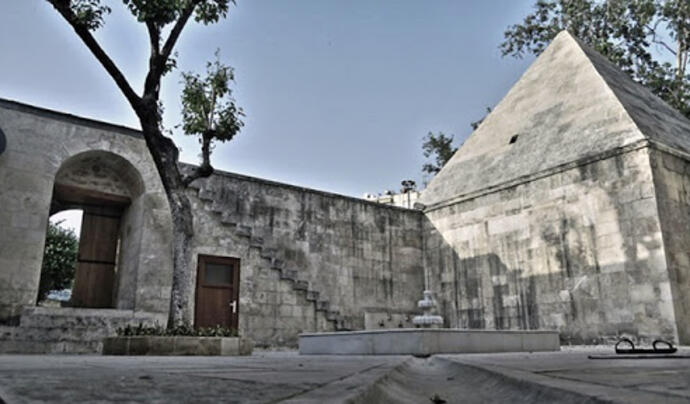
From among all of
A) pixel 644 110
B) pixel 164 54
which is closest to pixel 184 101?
pixel 164 54

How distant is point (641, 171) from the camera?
10789 mm

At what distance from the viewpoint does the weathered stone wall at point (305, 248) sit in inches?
466

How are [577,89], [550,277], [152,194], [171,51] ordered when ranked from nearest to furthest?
[171,51] < [152,194] < [550,277] < [577,89]

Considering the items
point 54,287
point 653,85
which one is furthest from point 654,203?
point 54,287

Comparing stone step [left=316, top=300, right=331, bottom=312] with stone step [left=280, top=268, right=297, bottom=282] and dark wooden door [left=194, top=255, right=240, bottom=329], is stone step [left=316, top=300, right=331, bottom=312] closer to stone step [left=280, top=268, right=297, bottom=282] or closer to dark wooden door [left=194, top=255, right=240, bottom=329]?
stone step [left=280, top=268, right=297, bottom=282]

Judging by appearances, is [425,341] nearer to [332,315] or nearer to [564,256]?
[332,315]

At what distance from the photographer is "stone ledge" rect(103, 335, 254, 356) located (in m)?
6.59

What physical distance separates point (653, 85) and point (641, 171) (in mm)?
14765

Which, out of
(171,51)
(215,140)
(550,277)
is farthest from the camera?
(550,277)

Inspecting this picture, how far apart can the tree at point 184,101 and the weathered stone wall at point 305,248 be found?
321 centimetres

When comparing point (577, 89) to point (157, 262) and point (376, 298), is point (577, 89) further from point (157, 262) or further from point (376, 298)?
point (157, 262)

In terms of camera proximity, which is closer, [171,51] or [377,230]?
[171,51]

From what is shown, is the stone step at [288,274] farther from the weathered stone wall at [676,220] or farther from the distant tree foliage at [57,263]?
the distant tree foliage at [57,263]

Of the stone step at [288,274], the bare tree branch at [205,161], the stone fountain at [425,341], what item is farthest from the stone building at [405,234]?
the stone fountain at [425,341]
